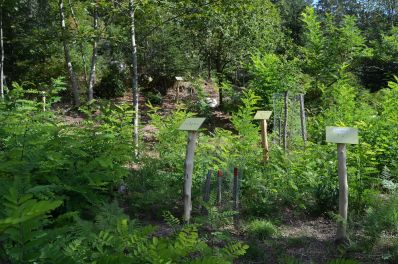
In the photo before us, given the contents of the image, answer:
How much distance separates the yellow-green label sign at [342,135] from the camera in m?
4.10

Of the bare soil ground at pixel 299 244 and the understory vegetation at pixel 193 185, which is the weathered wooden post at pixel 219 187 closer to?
the understory vegetation at pixel 193 185

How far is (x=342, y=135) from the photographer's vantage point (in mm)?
4148

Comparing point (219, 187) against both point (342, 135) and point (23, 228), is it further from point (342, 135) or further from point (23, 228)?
point (23, 228)

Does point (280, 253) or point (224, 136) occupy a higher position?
point (224, 136)

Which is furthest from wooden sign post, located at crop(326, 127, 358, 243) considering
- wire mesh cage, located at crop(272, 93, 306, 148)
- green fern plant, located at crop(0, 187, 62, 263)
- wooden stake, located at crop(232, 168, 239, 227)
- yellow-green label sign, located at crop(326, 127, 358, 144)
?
green fern plant, located at crop(0, 187, 62, 263)

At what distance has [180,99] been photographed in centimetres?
1638

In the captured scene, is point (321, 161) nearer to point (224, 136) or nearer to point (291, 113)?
point (224, 136)

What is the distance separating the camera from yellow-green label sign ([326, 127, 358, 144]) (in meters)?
4.10

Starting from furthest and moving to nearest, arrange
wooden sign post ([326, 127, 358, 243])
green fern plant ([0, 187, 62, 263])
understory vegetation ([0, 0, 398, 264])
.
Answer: wooden sign post ([326, 127, 358, 243]) < understory vegetation ([0, 0, 398, 264]) < green fern plant ([0, 187, 62, 263])

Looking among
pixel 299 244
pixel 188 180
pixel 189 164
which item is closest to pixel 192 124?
pixel 189 164

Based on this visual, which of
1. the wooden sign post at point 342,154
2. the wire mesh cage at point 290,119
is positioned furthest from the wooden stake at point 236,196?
the wire mesh cage at point 290,119

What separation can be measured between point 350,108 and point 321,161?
1.89 metres

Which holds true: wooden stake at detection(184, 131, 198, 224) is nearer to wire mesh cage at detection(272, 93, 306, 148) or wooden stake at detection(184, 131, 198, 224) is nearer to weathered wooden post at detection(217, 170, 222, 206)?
weathered wooden post at detection(217, 170, 222, 206)

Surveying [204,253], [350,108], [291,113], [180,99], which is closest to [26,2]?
[180,99]
